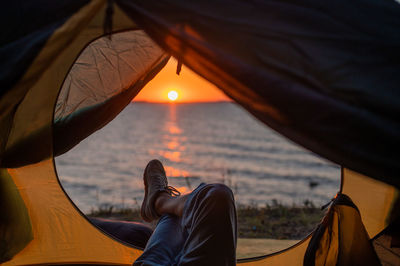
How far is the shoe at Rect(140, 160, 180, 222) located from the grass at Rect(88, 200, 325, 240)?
4.18ft

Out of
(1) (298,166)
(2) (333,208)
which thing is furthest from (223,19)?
(1) (298,166)

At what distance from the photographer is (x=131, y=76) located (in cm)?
265

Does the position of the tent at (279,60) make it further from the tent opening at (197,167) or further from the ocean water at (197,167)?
the ocean water at (197,167)

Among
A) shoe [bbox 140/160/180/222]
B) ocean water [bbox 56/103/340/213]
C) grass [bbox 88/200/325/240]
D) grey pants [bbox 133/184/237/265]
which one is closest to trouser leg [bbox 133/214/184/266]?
grey pants [bbox 133/184/237/265]

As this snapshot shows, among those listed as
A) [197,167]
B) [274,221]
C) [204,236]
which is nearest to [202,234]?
[204,236]

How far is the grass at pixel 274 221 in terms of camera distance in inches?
148

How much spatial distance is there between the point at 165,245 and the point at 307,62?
3.39ft

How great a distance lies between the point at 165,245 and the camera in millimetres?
1918

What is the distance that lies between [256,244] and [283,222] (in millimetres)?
1364

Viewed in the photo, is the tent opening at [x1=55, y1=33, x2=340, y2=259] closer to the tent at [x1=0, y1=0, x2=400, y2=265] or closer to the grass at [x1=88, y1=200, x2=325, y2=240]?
the grass at [x1=88, y1=200, x2=325, y2=240]

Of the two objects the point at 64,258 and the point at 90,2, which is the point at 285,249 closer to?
the point at 64,258

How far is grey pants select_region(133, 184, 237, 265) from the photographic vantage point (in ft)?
5.71

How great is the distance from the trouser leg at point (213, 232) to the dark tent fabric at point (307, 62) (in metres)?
0.42

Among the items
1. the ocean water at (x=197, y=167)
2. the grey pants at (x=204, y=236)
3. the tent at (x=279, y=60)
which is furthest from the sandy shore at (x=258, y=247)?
the ocean water at (x=197, y=167)
